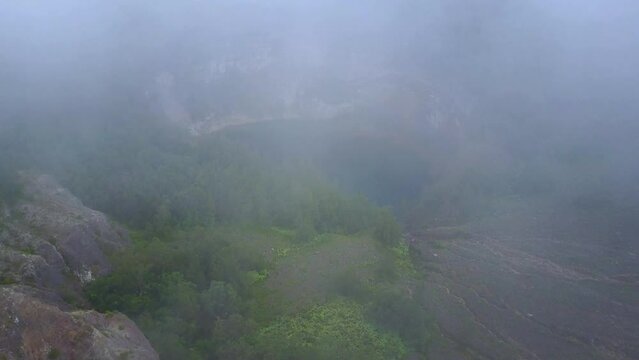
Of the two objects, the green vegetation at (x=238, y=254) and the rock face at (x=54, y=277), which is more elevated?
the rock face at (x=54, y=277)

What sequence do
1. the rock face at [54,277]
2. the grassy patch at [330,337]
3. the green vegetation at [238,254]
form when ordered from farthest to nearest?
the green vegetation at [238,254] → the grassy patch at [330,337] → the rock face at [54,277]

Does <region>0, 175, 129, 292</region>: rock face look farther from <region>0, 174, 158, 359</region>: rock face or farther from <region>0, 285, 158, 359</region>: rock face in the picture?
<region>0, 285, 158, 359</region>: rock face

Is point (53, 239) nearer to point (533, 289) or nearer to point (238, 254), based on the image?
point (238, 254)

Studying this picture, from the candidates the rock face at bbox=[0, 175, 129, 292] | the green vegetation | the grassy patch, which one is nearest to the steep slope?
the green vegetation

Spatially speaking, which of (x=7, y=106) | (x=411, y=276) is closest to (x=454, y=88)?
(x=411, y=276)

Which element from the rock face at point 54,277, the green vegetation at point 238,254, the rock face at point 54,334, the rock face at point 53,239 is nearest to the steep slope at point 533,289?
the green vegetation at point 238,254

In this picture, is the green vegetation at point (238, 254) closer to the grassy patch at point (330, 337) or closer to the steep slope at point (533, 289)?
the grassy patch at point (330, 337)

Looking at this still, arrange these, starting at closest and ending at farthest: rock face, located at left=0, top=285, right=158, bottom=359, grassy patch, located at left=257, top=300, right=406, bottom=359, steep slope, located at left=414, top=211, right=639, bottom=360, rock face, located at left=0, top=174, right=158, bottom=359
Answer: rock face, located at left=0, top=285, right=158, bottom=359 < rock face, located at left=0, top=174, right=158, bottom=359 < grassy patch, located at left=257, top=300, right=406, bottom=359 < steep slope, located at left=414, top=211, right=639, bottom=360

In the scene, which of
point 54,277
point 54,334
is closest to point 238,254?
point 54,277

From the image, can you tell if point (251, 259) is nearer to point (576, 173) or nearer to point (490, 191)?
point (490, 191)
